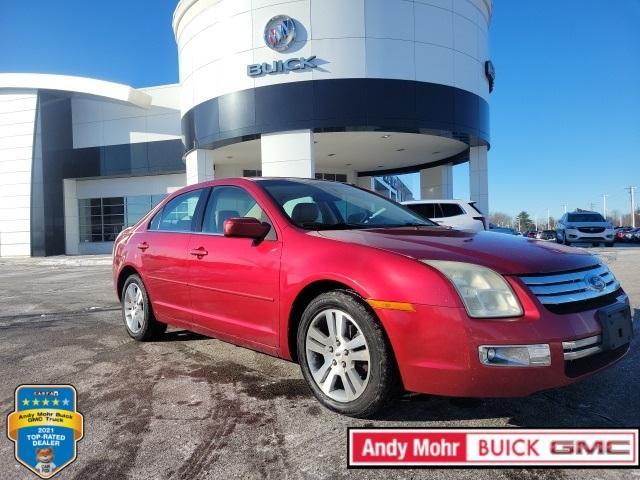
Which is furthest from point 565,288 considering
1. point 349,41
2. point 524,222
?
point 524,222

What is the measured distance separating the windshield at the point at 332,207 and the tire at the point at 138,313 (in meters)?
1.87

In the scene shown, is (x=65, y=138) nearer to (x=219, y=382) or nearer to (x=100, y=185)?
(x=100, y=185)

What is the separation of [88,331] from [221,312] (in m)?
2.68

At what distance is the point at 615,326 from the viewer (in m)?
2.62

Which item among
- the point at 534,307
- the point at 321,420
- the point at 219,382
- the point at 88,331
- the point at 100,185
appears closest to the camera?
the point at 534,307

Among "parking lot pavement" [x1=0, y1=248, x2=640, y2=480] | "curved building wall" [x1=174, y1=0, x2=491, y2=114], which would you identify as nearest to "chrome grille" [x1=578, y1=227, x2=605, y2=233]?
"curved building wall" [x1=174, y1=0, x2=491, y2=114]

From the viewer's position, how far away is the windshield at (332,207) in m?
3.49

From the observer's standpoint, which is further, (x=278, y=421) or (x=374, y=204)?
(x=374, y=204)

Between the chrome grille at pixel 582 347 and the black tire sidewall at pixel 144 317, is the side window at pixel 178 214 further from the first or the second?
the chrome grille at pixel 582 347

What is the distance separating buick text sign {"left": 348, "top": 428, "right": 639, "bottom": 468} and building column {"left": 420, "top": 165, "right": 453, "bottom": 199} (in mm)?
22204

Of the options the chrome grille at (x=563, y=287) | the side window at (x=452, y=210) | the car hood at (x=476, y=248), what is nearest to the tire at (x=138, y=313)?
the car hood at (x=476, y=248)

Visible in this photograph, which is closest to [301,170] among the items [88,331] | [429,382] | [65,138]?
[88,331]

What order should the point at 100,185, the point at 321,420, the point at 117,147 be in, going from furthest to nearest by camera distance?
the point at 100,185 → the point at 117,147 → the point at 321,420

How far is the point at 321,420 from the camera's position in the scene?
2824 millimetres
